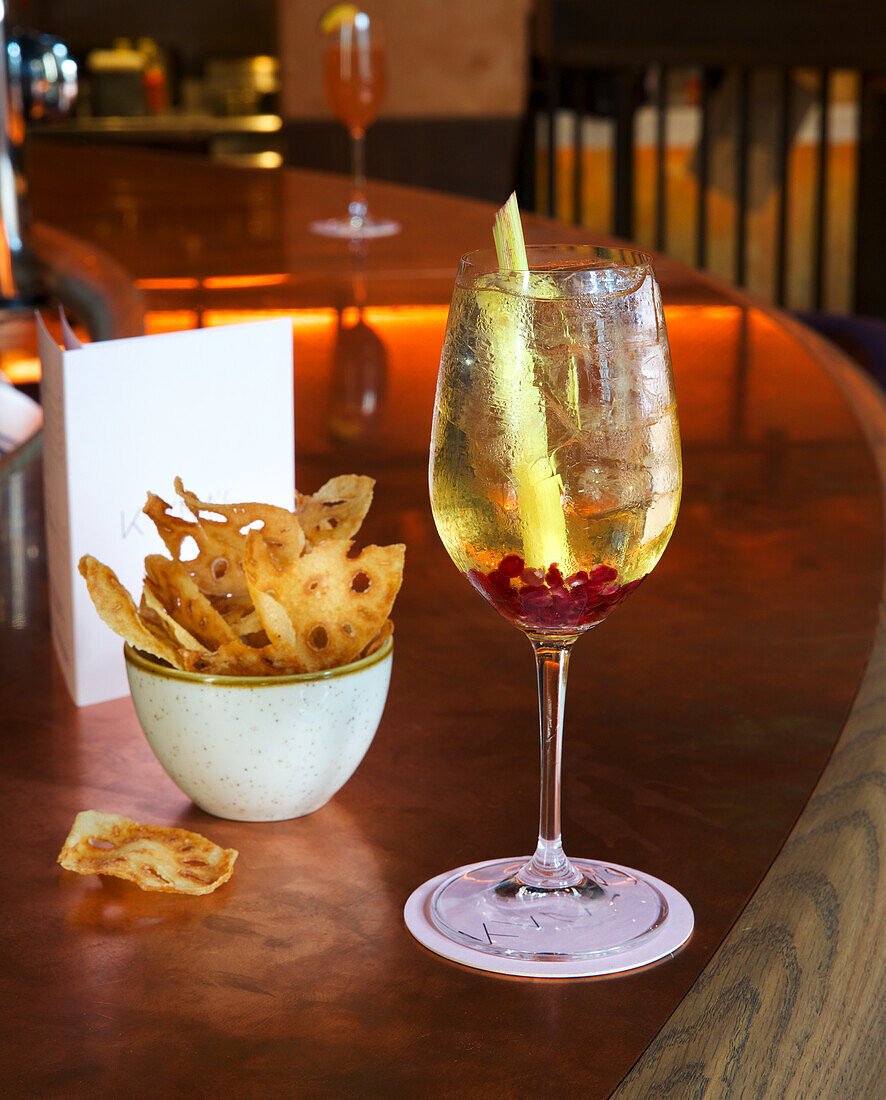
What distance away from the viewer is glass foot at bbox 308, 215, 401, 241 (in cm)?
180

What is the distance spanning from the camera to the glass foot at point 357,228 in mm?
1799

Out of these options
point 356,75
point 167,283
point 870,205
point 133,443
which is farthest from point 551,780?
point 870,205

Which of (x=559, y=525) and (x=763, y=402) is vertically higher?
(x=559, y=525)

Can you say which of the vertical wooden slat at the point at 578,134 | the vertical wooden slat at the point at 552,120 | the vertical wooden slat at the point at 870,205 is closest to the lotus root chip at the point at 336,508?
the vertical wooden slat at the point at 870,205

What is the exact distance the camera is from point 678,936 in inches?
16.9

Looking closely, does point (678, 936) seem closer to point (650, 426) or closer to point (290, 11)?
point (650, 426)

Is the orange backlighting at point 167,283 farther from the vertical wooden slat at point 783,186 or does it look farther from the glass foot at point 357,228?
the vertical wooden slat at point 783,186

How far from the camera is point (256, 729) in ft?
1.59

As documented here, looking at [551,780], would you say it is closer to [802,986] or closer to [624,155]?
[802,986]

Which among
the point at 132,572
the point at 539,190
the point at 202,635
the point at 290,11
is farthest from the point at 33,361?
the point at 290,11

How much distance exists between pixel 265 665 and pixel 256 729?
0.07 ft

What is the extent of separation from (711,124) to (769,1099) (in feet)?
13.5

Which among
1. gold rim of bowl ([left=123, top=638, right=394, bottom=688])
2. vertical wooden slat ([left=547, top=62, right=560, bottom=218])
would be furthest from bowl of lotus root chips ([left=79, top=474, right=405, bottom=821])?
vertical wooden slat ([left=547, top=62, right=560, bottom=218])

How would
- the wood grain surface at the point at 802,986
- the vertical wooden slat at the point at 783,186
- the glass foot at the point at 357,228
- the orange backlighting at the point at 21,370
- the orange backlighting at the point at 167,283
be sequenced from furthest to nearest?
the vertical wooden slat at the point at 783,186, the glass foot at the point at 357,228, the orange backlighting at the point at 167,283, the orange backlighting at the point at 21,370, the wood grain surface at the point at 802,986
